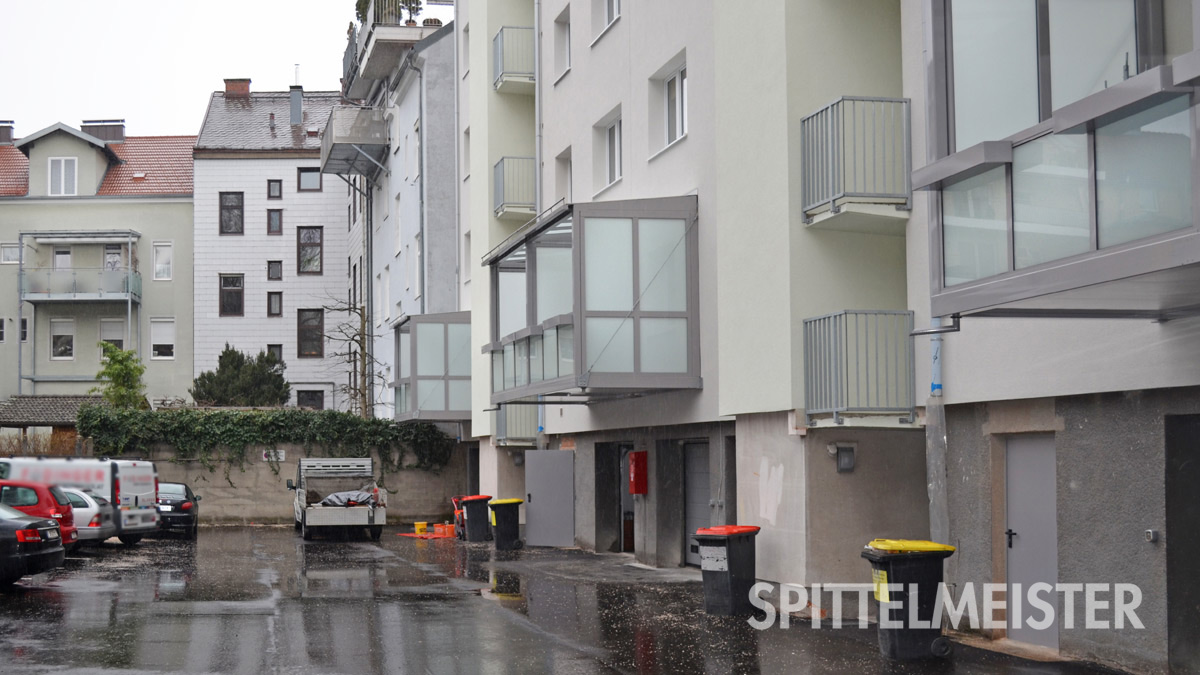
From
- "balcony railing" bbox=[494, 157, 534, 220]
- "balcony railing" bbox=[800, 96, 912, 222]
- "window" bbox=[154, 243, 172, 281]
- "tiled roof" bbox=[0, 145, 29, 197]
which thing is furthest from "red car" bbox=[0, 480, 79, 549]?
"tiled roof" bbox=[0, 145, 29, 197]

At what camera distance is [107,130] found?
61375mm

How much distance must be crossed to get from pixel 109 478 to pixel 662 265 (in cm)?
1551

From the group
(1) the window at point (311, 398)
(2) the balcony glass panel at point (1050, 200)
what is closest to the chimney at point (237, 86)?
(1) the window at point (311, 398)

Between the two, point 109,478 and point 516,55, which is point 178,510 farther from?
point 109,478

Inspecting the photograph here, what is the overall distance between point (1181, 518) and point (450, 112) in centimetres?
2937

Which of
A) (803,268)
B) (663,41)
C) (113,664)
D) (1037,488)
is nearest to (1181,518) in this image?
(1037,488)

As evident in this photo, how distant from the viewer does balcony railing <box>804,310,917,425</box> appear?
14.1 meters

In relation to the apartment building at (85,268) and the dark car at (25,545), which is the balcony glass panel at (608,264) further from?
the apartment building at (85,268)

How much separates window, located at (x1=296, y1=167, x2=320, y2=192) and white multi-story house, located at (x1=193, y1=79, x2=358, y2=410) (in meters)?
0.04

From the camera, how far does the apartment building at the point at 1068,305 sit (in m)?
8.22

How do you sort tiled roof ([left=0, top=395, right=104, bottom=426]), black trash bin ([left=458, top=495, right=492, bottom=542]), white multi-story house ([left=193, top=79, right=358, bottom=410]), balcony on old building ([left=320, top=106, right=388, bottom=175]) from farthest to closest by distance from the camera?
white multi-story house ([left=193, top=79, right=358, bottom=410]) → tiled roof ([left=0, top=395, right=104, bottom=426]) → balcony on old building ([left=320, top=106, right=388, bottom=175]) → black trash bin ([left=458, top=495, right=492, bottom=542])

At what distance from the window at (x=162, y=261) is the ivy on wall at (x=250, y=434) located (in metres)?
19.3

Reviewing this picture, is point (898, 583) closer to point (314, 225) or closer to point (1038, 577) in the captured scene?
point (1038, 577)

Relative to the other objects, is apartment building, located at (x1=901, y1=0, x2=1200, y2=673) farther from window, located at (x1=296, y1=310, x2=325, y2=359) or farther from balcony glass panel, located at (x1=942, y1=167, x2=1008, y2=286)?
window, located at (x1=296, y1=310, x2=325, y2=359)
